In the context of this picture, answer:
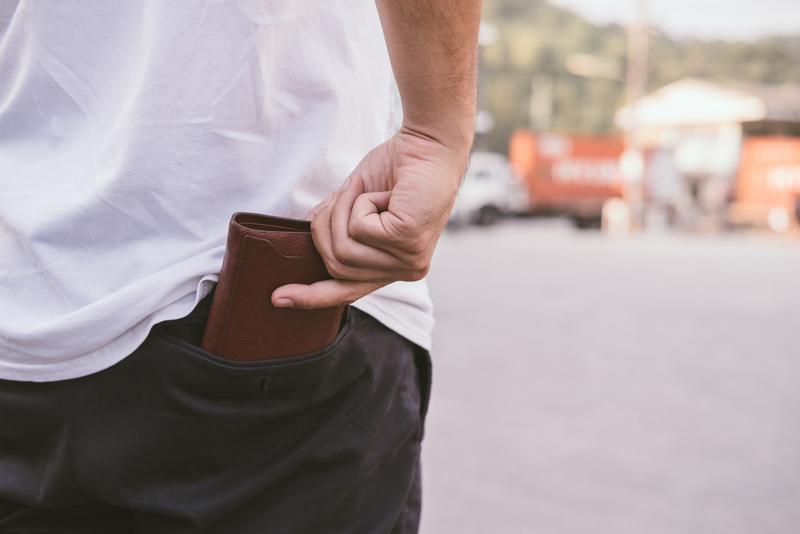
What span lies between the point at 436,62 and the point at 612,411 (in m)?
3.53

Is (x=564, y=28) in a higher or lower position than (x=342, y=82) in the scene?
higher

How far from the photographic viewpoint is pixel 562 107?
194ft

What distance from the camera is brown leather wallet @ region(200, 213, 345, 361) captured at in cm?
88

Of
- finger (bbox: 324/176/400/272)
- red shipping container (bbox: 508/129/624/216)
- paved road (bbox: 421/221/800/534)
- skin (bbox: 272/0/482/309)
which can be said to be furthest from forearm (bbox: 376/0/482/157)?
red shipping container (bbox: 508/129/624/216)

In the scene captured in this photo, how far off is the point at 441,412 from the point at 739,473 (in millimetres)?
1468

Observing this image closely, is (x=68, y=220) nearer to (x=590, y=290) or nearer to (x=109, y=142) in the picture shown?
(x=109, y=142)

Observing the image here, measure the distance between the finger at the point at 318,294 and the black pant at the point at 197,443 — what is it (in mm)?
77

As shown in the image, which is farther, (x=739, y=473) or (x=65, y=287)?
(x=739, y=473)

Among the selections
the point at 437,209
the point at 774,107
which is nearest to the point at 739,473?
the point at 437,209

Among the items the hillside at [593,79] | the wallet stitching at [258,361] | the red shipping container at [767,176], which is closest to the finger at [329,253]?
the wallet stitching at [258,361]

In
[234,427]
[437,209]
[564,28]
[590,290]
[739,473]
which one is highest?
[564,28]

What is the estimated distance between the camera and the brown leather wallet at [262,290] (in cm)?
88

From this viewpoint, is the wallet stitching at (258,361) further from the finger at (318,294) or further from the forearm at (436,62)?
the forearm at (436,62)

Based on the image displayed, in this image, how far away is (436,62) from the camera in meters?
0.85
